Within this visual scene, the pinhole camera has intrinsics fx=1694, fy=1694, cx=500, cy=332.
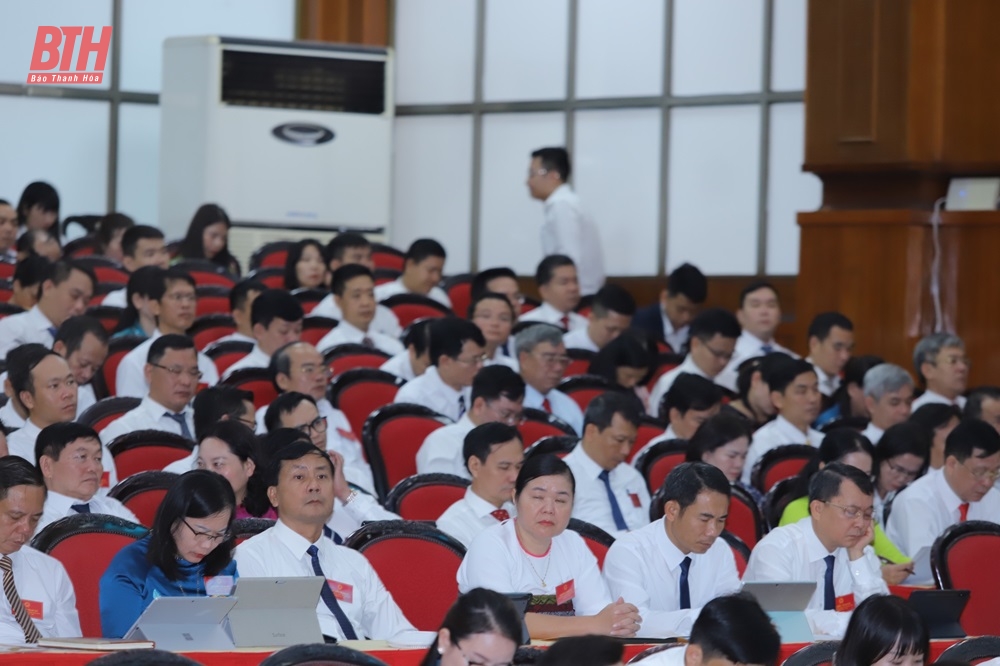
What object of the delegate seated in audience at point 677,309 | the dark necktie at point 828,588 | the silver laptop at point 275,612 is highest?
the delegate seated in audience at point 677,309

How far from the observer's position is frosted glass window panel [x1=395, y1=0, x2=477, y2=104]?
11164 mm

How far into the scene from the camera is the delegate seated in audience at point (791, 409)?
6.70 meters

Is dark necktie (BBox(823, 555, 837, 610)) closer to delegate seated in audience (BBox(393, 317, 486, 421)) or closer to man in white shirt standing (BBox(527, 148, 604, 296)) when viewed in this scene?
delegate seated in audience (BBox(393, 317, 486, 421))

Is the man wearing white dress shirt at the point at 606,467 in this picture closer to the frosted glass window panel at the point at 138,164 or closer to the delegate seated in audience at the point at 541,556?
the delegate seated in audience at the point at 541,556

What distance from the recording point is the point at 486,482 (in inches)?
203

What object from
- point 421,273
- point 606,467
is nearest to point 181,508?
point 606,467

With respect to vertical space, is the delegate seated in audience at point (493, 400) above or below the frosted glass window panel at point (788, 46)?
below

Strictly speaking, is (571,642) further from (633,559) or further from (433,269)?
(433,269)

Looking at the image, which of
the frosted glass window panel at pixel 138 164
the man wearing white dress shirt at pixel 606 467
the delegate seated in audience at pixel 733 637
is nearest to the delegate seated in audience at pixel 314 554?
the delegate seated in audience at pixel 733 637

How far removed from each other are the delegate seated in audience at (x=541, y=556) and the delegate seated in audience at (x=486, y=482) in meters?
0.42

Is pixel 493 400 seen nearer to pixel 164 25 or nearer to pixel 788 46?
pixel 788 46

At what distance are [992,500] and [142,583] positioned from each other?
3.38 m

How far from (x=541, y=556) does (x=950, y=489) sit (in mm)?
1986

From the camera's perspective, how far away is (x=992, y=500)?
6.18 metres
